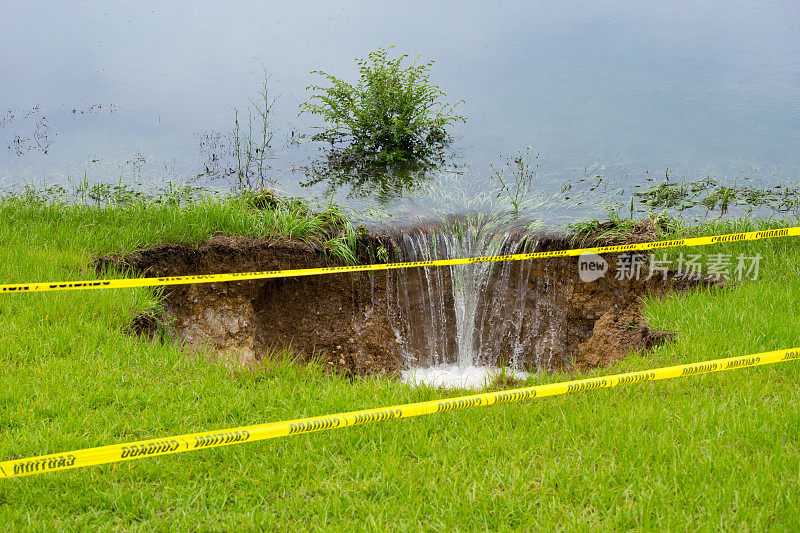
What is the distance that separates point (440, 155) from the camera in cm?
1174

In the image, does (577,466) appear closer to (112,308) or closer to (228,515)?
(228,515)

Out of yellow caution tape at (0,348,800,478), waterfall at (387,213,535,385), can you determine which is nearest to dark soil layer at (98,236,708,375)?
waterfall at (387,213,535,385)

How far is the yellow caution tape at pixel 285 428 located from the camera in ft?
11.3

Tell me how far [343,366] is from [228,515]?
13.0 feet

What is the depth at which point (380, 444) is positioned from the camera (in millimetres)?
4207

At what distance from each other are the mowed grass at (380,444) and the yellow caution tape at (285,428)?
9.0 inches

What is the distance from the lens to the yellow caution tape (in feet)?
11.3

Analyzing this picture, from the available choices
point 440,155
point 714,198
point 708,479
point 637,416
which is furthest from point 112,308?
point 714,198

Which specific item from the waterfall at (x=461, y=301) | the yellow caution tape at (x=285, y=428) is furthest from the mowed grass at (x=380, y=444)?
the waterfall at (x=461, y=301)

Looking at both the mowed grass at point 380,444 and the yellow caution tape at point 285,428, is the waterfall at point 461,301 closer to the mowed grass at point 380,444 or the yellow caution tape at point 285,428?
the mowed grass at point 380,444

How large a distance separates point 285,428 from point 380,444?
74cm
